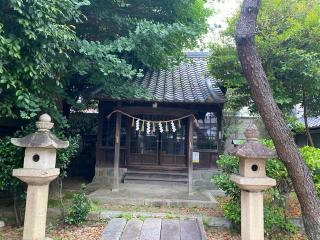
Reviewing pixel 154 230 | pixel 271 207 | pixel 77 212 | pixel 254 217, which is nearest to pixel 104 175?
pixel 77 212

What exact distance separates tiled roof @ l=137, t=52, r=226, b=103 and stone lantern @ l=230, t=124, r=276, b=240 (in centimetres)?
477

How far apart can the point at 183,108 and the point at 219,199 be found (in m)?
3.71

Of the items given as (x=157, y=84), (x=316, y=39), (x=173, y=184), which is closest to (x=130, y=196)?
(x=173, y=184)

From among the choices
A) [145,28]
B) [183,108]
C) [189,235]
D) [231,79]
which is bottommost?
[189,235]

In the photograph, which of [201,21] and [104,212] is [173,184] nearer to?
[104,212]

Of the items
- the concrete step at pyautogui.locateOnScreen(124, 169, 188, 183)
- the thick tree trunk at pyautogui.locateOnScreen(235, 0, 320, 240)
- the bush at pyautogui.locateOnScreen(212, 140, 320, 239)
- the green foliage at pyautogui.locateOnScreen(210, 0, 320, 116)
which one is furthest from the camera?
the concrete step at pyautogui.locateOnScreen(124, 169, 188, 183)

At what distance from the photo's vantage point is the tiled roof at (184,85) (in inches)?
415

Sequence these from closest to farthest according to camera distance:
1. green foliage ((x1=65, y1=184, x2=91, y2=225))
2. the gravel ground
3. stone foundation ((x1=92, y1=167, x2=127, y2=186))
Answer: the gravel ground
green foliage ((x1=65, y1=184, x2=91, y2=225))
stone foundation ((x1=92, y1=167, x2=127, y2=186))

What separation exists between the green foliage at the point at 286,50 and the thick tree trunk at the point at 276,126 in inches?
143

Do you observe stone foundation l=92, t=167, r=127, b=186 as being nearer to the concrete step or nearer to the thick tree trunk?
the concrete step

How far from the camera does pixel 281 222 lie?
640 centimetres

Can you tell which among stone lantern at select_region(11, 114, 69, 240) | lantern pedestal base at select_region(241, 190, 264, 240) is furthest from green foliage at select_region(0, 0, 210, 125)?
lantern pedestal base at select_region(241, 190, 264, 240)

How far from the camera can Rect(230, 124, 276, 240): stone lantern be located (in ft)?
18.4

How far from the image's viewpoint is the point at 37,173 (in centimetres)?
554
